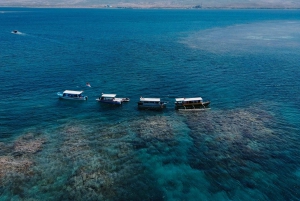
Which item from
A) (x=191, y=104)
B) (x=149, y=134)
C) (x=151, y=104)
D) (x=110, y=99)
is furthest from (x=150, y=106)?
(x=149, y=134)

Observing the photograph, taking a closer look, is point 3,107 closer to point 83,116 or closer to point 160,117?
point 83,116

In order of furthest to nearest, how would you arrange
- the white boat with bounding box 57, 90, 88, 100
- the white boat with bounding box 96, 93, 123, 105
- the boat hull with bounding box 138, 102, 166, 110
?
1. the white boat with bounding box 57, 90, 88, 100
2. the white boat with bounding box 96, 93, 123, 105
3. the boat hull with bounding box 138, 102, 166, 110

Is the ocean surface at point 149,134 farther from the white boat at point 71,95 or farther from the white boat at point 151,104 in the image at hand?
the white boat at point 151,104

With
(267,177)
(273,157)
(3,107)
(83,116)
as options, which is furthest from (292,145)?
(3,107)

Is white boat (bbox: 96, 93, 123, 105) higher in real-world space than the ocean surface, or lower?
higher

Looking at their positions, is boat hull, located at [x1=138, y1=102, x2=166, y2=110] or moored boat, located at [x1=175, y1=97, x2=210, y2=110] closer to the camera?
boat hull, located at [x1=138, y1=102, x2=166, y2=110]

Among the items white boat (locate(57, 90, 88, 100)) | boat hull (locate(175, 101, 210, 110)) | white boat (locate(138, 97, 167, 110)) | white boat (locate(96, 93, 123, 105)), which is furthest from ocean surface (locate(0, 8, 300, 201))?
white boat (locate(138, 97, 167, 110))

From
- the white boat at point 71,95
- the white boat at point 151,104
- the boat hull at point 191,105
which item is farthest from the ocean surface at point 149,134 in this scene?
the white boat at point 151,104

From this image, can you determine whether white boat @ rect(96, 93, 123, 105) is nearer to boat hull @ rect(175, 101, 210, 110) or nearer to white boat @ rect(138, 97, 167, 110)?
white boat @ rect(138, 97, 167, 110)
